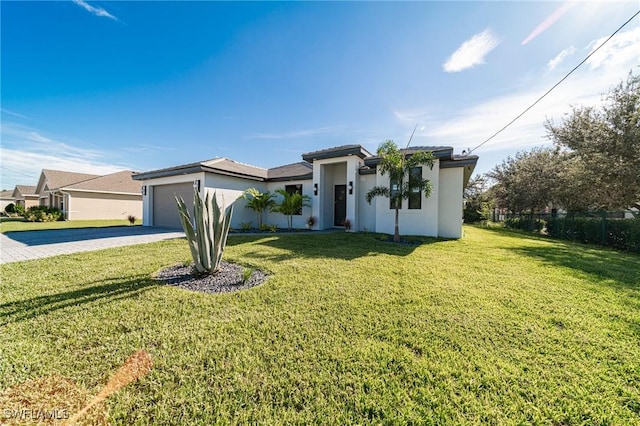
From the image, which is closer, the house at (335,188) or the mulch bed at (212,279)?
the mulch bed at (212,279)

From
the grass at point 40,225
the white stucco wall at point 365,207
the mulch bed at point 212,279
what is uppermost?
the white stucco wall at point 365,207

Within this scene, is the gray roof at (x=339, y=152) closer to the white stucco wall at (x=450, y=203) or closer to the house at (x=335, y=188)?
the house at (x=335, y=188)

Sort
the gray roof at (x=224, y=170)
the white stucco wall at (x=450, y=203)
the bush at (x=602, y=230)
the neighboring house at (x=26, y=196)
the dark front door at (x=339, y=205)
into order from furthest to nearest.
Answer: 1. the neighboring house at (x=26, y=196)
2. the dark front door at (x=339, y=205)
3. the gray roof at (x=224, y=170)
4. the white stucco wall at (x=450, y=203)
5. the bush at (x=602, y=230)

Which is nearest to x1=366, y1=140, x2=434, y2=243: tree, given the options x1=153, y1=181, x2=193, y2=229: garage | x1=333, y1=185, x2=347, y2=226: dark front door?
x1=333, y1=185, x2=347, y2=226: dark front door

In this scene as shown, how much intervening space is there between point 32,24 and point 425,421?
587 inches

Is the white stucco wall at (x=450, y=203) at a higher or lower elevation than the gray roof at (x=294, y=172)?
lower

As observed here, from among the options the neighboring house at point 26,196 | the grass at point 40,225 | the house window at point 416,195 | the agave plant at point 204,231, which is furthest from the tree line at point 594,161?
the neighboring house at point 26,196

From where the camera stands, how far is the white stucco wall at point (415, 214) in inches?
388

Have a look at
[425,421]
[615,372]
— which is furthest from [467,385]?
[615,372]

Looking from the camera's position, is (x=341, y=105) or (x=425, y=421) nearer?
(x=425, y=421)

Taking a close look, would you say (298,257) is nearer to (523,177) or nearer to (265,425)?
(265,425)

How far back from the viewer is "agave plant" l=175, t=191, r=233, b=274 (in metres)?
4.52

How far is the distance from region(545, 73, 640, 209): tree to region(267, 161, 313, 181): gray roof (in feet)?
47.3

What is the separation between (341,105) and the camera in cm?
1270
